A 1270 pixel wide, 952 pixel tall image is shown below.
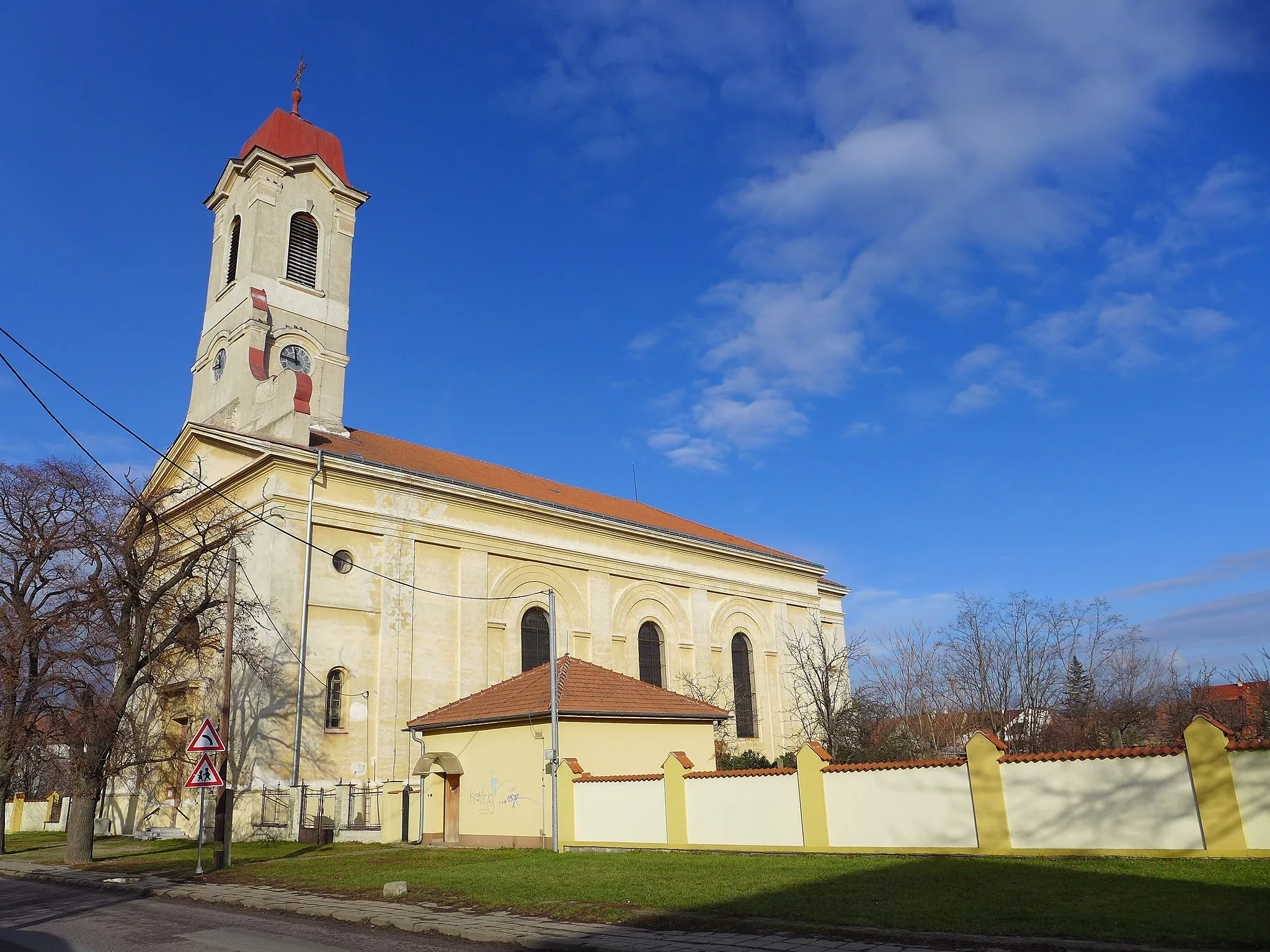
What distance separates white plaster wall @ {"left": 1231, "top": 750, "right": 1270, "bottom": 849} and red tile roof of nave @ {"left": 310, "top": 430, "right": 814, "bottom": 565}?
23100 mm

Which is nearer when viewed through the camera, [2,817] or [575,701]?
[575,701]

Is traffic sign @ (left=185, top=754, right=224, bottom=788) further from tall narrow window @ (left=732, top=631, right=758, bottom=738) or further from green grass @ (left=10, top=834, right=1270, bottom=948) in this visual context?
tall narrow window @ (left=732, top=631, right=758, bottom=738)

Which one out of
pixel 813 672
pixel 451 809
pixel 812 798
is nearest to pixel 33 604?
pixel 451 809

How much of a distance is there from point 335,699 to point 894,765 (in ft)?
57.3

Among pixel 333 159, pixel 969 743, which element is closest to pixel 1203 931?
pixel 969 743

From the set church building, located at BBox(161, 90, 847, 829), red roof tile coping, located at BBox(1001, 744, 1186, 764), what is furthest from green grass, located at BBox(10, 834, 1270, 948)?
church building, located at BBox(161, 90, 847, 829)

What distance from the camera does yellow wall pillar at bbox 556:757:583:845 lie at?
723 inches

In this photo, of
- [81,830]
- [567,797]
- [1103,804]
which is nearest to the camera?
[1103,804]

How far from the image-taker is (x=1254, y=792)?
11523 millimetres

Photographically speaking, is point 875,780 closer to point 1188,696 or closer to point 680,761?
point 680,761

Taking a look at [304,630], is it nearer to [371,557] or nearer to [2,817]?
[371,557]

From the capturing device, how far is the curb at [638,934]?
7.77 m

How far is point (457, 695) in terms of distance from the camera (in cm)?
2850

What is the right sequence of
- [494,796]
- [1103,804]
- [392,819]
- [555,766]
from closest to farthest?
1. [1103,804]
2. [555,766]
3. [494,796]
4. [392,819]
